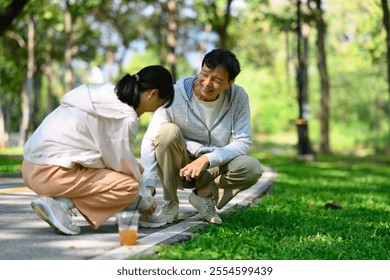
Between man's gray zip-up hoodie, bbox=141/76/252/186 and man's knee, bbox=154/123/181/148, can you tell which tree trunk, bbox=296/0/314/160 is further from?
man's knee, bbox=154/123/181/148

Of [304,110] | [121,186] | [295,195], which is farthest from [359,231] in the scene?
[304,110]

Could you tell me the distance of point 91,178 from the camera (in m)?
4.95

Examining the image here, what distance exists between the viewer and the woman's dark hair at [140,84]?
4.82 m

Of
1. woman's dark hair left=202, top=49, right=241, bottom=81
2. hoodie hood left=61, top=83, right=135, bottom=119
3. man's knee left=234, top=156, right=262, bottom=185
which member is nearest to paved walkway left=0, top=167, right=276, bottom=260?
man's knee left=234, top=156, right=262, bottom=185

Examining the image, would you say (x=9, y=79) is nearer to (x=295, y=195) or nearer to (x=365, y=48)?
(x=365, y=48)

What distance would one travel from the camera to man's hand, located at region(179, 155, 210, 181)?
5.41m

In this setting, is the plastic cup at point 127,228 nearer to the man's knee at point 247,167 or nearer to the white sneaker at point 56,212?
the white sneaker at point 56,212

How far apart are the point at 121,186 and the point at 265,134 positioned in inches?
2474

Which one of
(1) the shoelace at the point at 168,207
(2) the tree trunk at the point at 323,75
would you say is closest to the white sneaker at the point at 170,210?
(1) the shoelace at the point at 168,207

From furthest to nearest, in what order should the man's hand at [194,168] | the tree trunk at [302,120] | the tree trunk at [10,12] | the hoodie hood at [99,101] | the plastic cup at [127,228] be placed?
the tree trunk at [302,120] < the tree trunk at [10,12] < the man's hand at [194,168] < the hoodie hood at [99,101] < the plastic cup at [127,228]

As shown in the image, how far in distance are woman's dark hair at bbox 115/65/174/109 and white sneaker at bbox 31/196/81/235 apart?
0.89 m

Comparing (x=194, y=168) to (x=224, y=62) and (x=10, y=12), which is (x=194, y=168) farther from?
(x=10, y=12)

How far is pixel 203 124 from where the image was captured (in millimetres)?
5938

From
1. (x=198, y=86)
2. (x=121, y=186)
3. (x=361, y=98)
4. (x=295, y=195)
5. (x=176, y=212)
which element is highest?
(x=198, y=86)
